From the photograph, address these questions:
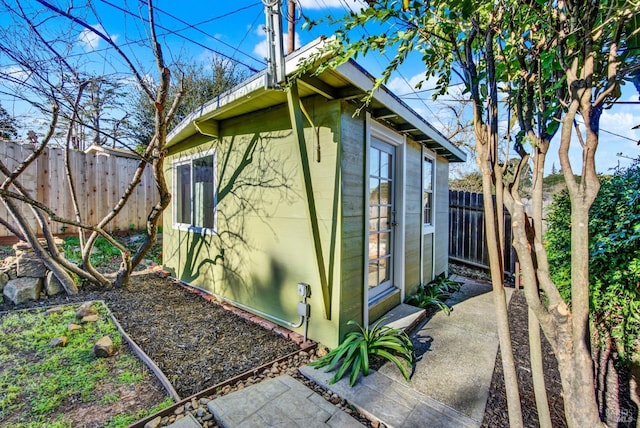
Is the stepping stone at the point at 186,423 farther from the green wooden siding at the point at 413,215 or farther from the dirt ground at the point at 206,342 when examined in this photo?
the green wooden siding at the point at 413,215

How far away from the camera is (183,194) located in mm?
5238

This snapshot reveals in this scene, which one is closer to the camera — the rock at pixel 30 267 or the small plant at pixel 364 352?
the small plant at pixel 364 352

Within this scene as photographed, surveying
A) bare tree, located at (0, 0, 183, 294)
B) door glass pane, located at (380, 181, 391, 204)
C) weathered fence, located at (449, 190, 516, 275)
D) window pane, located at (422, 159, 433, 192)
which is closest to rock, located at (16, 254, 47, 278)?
bare tree, located at (0, 0, 183, 294)

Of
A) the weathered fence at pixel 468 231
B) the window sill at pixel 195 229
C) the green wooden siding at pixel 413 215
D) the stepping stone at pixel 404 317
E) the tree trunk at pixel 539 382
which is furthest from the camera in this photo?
the weathered fence at pixel 468 231

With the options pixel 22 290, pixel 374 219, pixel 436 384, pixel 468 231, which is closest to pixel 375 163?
pixel 374 219

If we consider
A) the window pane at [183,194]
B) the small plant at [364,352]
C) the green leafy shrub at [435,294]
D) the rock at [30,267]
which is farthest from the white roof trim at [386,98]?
the rock at [30,267]

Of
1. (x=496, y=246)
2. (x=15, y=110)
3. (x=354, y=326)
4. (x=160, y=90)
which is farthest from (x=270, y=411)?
(x=15, y=110)

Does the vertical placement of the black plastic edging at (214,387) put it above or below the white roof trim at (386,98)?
below

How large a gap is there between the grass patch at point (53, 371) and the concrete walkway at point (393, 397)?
80 centimetres

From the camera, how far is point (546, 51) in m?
1.09

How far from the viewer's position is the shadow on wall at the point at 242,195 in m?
3.38

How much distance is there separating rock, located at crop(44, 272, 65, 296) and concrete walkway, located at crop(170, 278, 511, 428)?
4047mm

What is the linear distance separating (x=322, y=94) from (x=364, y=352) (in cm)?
239

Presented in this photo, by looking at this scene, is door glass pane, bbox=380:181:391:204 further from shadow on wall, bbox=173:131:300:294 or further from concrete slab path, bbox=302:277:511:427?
concrete slab path, bbox=302:277:511:427
